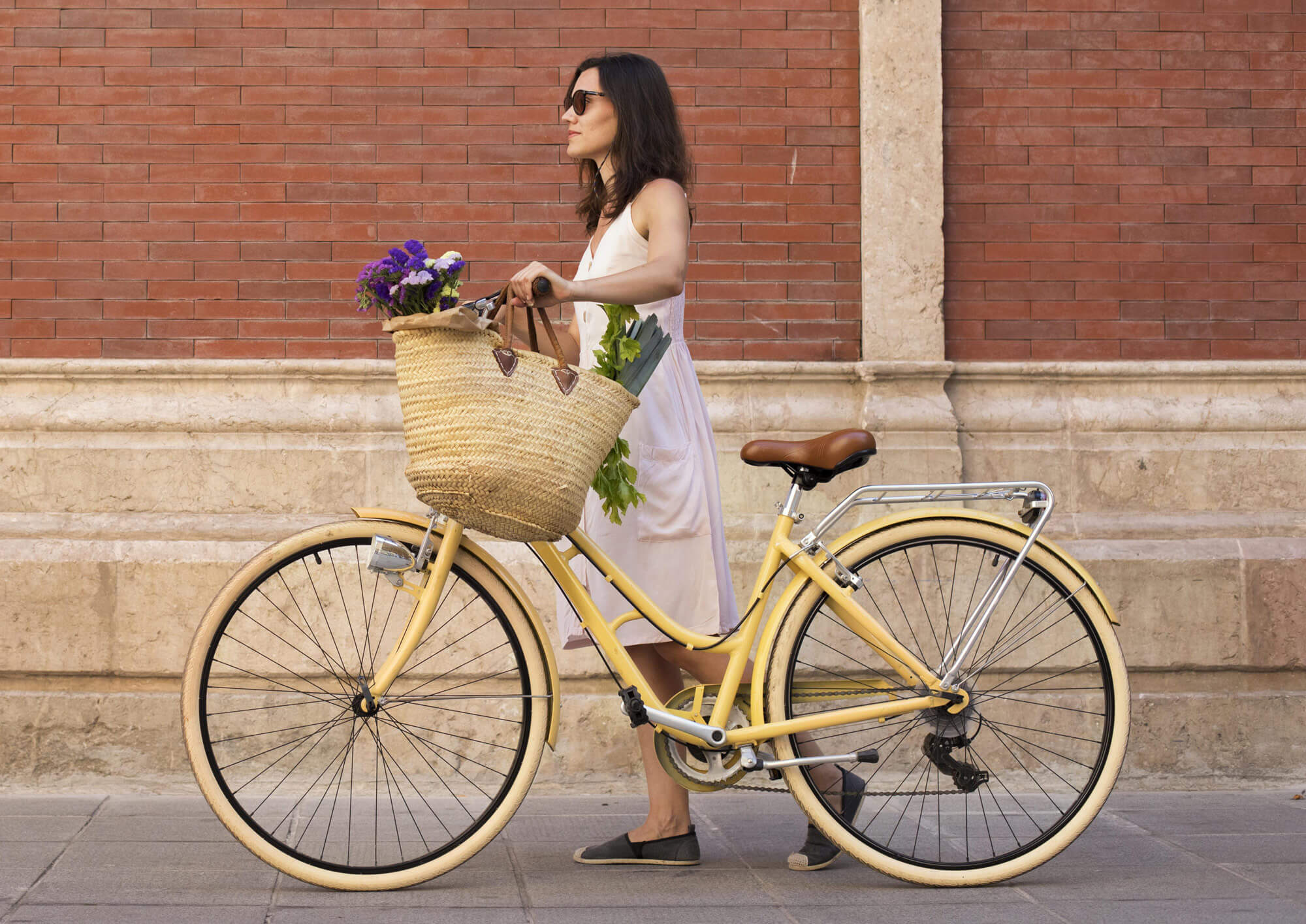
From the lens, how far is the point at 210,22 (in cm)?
536

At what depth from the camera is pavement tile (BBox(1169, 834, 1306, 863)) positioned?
406 centimetres

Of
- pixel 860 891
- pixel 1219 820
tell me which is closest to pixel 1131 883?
pixel 860 891

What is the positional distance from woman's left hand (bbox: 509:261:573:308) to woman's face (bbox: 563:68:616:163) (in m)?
0.58

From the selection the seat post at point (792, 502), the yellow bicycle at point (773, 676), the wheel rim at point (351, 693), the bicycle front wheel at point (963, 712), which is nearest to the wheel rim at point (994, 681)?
the bicycle front wheel at point (963, 712)

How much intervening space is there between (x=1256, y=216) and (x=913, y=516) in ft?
9.35

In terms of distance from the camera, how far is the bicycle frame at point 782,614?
356 centimetres

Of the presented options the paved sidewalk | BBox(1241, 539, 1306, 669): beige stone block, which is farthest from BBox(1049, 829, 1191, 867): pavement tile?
BBox(1241, 539, 1306, 669): beige stone block

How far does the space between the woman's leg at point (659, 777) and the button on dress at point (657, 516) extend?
4.8 inches

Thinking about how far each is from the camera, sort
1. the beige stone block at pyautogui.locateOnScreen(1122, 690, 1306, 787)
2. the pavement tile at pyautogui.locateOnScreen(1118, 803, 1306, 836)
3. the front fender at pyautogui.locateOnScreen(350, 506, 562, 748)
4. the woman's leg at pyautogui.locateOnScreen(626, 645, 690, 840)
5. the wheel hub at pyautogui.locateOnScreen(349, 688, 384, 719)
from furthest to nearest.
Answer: the beige stone block at pyautogui.locateOnScreen(1122, 690, 1306, 787) → the pavement tile at pyautogui.locateOnScreen(1118, 803, 1306, 836) → the woman's leg at pyautogui.locateOnScreen(626, 645, 690, 840) → the front fender at pyautogui.locateOnScreen(350, 506, 562, 748) → the wheel hub at pyautogui.locateOnScreen(349, 688, 384, 719)

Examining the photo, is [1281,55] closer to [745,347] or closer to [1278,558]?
[1278,558]

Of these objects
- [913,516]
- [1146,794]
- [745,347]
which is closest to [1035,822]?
[1146,794]

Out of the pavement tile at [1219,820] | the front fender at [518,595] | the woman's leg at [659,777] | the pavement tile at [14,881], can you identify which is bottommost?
the pavement tile at [1219,820]

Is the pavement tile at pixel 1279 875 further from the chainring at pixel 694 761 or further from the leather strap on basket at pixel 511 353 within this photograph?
the leather strap on basket at pixel 511 353

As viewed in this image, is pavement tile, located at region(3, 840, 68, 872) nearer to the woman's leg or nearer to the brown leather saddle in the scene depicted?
the woman's leg
